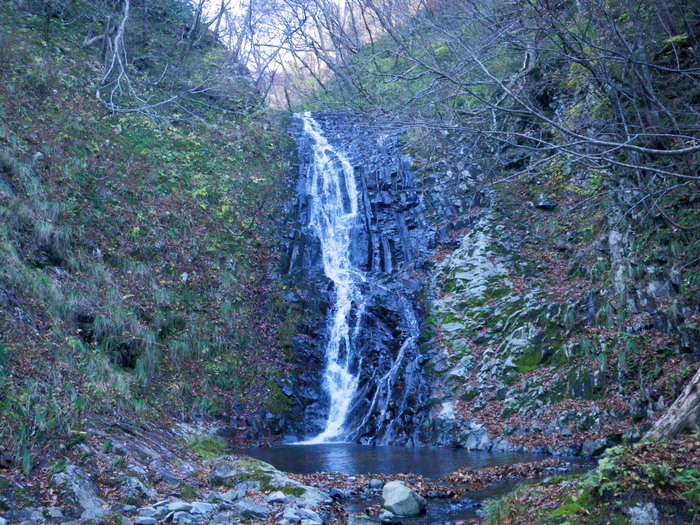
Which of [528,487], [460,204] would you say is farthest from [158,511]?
[460,204]

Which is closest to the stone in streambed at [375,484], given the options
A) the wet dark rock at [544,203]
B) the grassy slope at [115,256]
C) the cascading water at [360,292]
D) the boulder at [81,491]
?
the boulder at [81,491]

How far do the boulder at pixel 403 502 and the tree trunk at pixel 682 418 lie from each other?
238 cm

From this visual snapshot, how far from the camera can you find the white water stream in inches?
446

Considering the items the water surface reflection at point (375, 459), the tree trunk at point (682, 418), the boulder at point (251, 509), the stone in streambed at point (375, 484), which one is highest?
the tree trunk at point (682, 418)

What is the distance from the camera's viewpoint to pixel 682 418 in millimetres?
4105

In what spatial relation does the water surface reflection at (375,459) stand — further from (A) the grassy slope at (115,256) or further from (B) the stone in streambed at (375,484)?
(A) the grassy slope at (115,256)

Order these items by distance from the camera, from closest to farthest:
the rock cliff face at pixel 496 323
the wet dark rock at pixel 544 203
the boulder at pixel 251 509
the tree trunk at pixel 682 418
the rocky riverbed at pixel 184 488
A: the tree trunk at pixel 682 418 < the rocky riverbed at pixel 184 488 < the boulder at pixel 251 509 < the rock cliff face at pixel 496 323 < the wet dark rock at pixel 544 203

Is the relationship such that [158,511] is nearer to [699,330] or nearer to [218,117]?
[699,330]

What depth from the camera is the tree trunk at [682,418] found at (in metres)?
4.05

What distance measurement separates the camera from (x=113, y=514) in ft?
13.6

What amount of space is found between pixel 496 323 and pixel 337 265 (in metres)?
5.06

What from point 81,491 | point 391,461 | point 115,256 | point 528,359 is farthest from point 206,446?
point 528,359

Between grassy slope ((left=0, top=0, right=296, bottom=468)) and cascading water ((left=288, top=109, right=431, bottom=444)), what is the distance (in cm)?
97

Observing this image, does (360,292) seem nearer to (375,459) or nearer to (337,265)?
(337,265)
